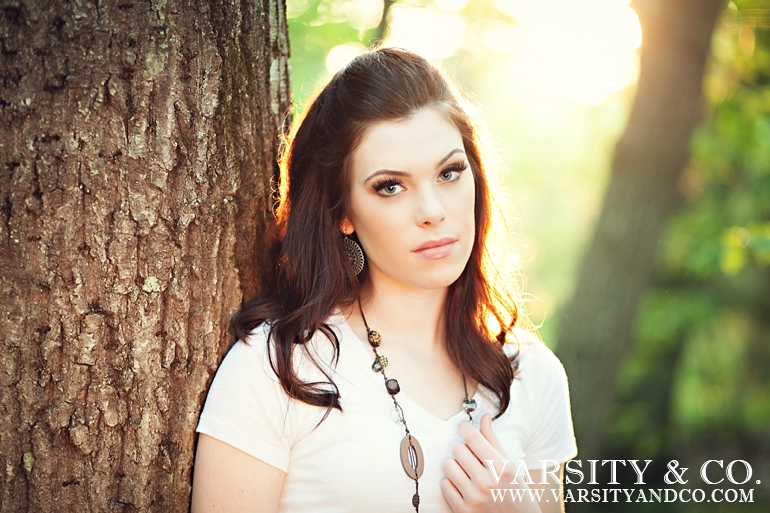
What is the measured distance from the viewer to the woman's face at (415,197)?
2.07m

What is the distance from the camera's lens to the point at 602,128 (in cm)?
827

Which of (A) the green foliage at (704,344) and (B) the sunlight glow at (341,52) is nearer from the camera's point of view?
(B) the sunlight glow at (341,52)

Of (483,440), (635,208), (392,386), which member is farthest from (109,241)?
(635,208)

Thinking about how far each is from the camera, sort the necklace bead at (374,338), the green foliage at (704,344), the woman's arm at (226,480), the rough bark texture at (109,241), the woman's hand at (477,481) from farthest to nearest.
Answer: the green foliage at (704,344), the necklace bead at (374,338), the woman's hand at (477,481), the woman's arm at (226,480), the rough bark texture at (109,241)

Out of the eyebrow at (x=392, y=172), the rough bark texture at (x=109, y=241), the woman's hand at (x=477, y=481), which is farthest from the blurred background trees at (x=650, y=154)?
the woman's hand at (x=477, y=481)

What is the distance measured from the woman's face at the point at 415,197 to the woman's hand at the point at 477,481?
0.53m

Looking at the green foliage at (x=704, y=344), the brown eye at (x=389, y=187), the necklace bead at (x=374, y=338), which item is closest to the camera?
the brown eye at (x=389, y=187)

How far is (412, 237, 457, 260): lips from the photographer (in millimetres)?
2113

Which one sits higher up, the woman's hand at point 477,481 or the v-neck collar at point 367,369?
the v-neck collar at point 367,369

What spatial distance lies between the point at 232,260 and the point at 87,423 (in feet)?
1.98

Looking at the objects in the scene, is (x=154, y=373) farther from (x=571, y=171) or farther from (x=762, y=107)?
(x=571, y=171)

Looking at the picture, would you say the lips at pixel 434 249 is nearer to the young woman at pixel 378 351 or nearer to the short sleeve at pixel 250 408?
the young woman at pixel 378 351

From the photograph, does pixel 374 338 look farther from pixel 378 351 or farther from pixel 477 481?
pixel 477 481

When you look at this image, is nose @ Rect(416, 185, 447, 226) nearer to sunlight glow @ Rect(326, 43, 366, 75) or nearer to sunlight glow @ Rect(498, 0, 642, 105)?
sunlight glow @ Rect(326, 43, 366, 75)
